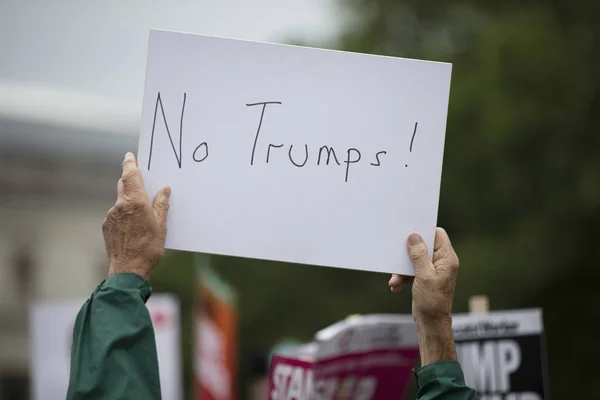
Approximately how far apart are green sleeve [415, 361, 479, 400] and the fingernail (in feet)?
1.07

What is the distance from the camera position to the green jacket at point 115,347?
2.03 metres

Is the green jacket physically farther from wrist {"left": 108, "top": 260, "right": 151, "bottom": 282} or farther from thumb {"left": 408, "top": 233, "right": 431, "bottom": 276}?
thumb {"left": 408, "top": 233, "right": 431, "bottom": 276}

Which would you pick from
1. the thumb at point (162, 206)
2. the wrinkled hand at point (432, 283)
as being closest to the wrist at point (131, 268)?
the thumb at point (162, 206)

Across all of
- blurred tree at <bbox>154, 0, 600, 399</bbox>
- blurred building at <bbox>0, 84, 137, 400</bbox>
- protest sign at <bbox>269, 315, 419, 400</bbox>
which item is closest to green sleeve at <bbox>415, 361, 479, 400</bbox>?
protest sign at <bbox>269, 315, 419, 400</bbox>

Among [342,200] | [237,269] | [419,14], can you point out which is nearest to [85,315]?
[342,200]

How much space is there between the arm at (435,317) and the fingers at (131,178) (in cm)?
74

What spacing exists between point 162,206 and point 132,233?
19 cm

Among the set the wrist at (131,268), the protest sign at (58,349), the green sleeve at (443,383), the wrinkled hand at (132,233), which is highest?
the wrinkled hand at (132,233)

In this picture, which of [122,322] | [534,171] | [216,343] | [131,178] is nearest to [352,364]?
[131,178]

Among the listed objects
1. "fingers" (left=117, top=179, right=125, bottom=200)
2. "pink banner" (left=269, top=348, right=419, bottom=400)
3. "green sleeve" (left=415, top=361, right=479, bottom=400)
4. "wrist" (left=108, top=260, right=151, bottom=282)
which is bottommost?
"pink banner" (left=269, top=348, right=419, bottom=400)

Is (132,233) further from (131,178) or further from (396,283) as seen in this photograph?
(396,283)

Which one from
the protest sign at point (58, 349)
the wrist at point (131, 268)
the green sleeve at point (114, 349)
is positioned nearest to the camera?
the green sleeve at point (114, 349)

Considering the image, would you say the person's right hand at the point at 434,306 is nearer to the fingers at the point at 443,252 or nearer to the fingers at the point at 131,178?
the fingers at the point at 443,252

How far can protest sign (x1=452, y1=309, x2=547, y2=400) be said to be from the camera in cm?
364
